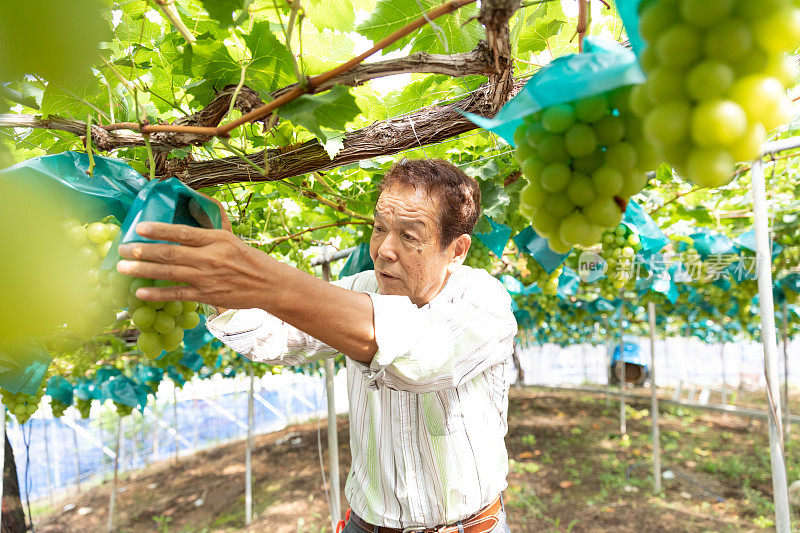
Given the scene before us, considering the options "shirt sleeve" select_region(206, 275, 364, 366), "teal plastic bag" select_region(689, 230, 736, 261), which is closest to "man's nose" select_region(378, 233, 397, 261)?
"shirt sleeve" select_region(206, 275, 364, 366)

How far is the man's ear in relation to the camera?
81.2 inches

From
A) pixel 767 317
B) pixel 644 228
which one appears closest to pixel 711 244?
pixel 644 228

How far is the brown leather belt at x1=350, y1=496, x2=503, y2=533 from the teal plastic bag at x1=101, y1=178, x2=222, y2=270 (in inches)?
59.3

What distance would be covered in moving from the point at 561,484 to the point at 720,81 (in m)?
8.59

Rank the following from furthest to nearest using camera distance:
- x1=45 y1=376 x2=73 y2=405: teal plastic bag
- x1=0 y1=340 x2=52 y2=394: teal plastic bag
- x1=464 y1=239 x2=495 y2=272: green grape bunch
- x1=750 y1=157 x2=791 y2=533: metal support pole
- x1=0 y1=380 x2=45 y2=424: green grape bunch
→ x1=45 y1=376 x2=73 y2=405: teal plastic bag
x1=0 y1=380 x2=45 y2=424: green grape bunch
x1=464 y1=239 x2=495 y2=272: green grape bunch
x1=750 y1=157 x2=791 y2=533: metal support pole
x1=0 y1=340 x2=52 y2=394: teal plastic bag

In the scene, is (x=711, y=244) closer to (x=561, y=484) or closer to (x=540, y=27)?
(x=540, y=27)

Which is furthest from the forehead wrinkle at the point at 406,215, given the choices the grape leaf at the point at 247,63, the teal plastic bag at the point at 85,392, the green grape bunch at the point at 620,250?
the teal plastic bag at the point at 85,392

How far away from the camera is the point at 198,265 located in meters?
0.73

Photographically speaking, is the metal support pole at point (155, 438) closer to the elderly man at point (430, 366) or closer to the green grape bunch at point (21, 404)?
the green grape bunch at point (21, 404)

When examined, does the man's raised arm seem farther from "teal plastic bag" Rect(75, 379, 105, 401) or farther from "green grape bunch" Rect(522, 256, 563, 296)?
"teal plastic bag" Rect(75, 379, 105, 401)

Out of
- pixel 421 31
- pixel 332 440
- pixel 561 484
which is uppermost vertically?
pixel 421 31

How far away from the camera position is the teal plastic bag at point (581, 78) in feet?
1.80

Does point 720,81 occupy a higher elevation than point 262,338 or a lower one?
higher

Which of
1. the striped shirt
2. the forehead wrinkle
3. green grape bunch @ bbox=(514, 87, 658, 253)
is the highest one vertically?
the forehead wrinkle
